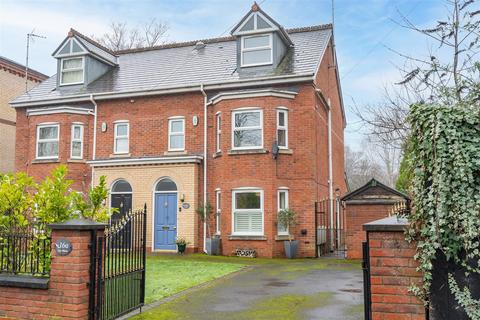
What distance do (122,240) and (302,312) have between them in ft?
9.77

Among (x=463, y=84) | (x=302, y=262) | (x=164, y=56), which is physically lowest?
(x=302, y=262)

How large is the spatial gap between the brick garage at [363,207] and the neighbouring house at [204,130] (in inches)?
82.8

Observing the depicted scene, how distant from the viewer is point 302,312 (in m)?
7.04

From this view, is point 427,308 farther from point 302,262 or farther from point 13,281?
point 302,262

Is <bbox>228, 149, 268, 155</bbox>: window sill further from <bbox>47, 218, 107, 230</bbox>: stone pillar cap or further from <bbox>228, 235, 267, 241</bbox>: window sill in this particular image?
<bbox>47, 218, 107, 230</bbox>: stone pillar cap

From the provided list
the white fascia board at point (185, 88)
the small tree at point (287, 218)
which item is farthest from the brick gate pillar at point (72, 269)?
the white fascia board at point (185, 88)

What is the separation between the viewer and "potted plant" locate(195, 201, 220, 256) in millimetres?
16844

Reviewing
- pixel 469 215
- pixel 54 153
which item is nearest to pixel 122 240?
pixel 469 215

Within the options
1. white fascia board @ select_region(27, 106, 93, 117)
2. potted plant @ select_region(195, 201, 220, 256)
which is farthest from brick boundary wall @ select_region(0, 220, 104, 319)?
white fascia board @ select_region(27, 106, 93, 117)

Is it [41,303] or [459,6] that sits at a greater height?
[459,6]

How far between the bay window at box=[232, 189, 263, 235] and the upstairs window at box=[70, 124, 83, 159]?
7817 millimetres

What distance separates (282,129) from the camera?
1708 centimetres

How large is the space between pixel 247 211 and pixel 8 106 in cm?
1725

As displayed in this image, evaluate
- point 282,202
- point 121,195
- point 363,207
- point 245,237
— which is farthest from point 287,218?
point 121,195
